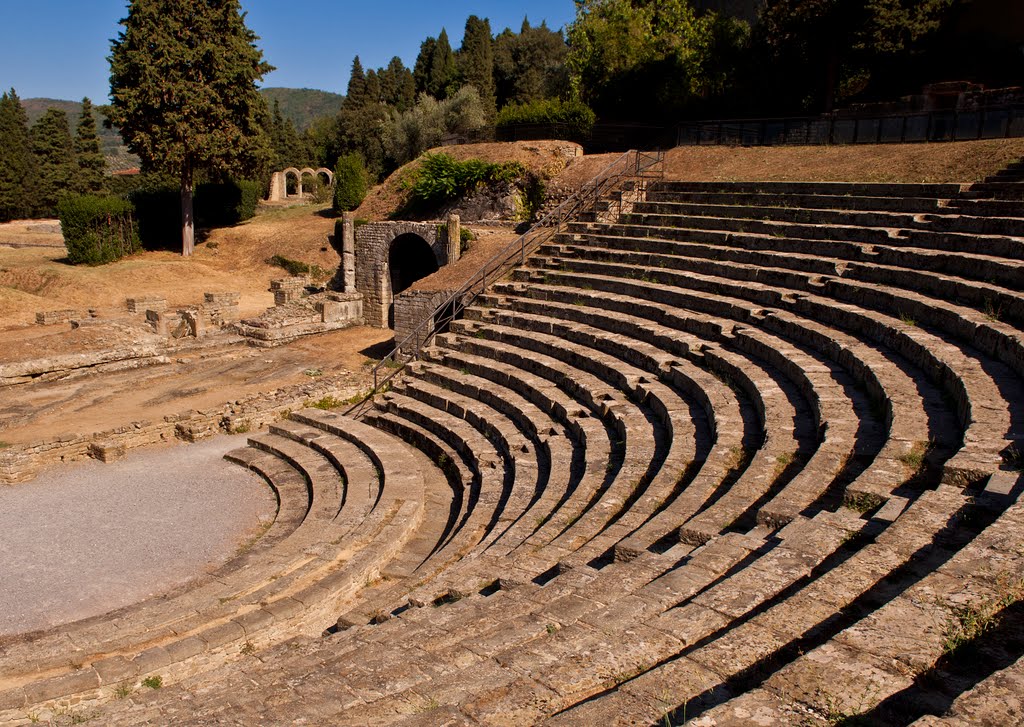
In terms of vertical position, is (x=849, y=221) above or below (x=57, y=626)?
above

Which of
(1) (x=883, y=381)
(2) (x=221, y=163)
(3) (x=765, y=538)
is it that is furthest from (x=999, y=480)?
(2) (x=221, y=163)

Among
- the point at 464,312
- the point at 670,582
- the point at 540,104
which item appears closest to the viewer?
the point at 670,582

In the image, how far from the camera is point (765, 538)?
5.75 metres

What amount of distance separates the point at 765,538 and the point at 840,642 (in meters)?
2.04

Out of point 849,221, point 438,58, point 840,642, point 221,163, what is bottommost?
point 840,642

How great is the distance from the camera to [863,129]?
19.6 meters

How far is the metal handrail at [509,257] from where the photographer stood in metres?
17.0

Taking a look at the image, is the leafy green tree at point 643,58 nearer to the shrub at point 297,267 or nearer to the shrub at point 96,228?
the shrub at point 297,267

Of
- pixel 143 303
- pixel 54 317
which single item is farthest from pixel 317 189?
Result: pixel 54 317

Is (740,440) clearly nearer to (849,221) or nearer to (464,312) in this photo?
(849,221)

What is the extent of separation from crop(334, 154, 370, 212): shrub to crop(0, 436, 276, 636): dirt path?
25.3 m

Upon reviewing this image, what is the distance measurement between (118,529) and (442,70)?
2322 inches

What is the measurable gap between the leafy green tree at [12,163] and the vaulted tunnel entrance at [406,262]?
1290 inches

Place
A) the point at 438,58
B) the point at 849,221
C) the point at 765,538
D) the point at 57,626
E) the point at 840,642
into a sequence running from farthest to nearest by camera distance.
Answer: the point at 438,58 < the point at 849,221 < the point at 57,626 < the point at 765,538 < the point at 840,642
